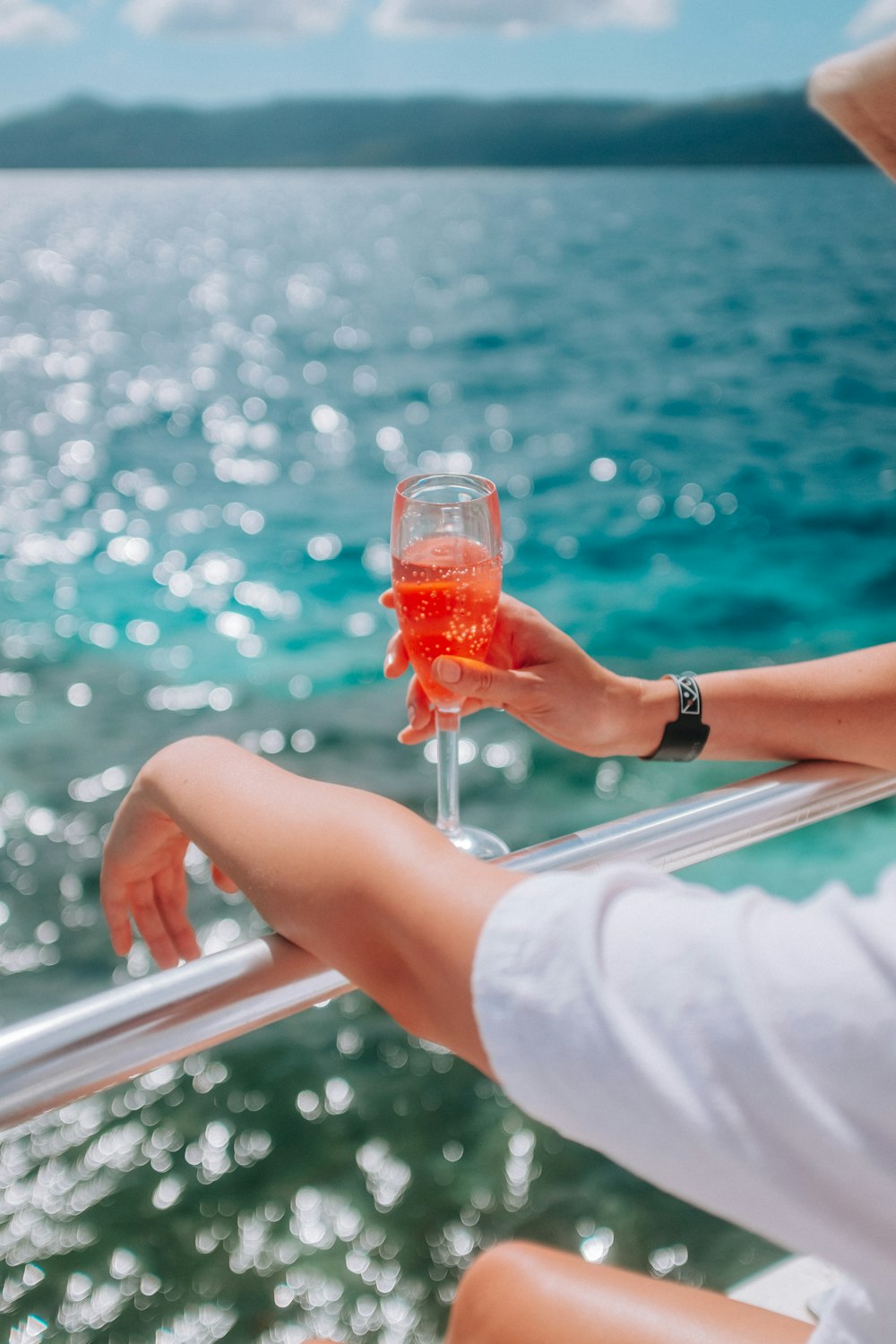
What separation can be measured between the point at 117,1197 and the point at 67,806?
123 inches

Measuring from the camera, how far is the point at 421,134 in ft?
265

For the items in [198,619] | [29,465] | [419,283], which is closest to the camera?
[198,619]

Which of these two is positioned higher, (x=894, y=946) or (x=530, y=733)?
(x=894, y=946)

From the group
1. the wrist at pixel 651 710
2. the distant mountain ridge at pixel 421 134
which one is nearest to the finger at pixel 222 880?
the wrist at pixel 651 710

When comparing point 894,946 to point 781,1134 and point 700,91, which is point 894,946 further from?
point 700,91

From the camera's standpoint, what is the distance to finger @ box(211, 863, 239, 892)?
3.53 ft

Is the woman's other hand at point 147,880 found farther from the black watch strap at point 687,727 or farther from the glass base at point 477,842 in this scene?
the black watch strap at point 687,727

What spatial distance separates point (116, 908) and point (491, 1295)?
549 millimetres

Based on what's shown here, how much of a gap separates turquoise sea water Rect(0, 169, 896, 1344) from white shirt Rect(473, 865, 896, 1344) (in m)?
3.16

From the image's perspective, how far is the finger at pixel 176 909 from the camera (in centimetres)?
129

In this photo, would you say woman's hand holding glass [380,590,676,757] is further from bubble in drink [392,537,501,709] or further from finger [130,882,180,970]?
finger [130,882,180,970]

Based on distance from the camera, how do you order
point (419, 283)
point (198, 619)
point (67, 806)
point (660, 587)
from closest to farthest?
point (67, 806) < point (198, 619) < point (660, 587) < point (419, 283)

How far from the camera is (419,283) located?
3028 cm

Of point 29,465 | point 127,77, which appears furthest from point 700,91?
point 29,465
